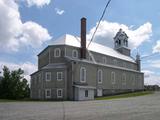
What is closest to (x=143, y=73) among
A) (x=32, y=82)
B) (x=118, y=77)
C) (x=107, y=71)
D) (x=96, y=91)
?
(x=118, y=77)

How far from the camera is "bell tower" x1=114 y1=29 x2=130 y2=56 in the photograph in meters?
73.6

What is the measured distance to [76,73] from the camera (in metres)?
46.0

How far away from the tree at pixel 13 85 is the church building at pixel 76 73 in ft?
26.8

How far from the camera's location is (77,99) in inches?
1740

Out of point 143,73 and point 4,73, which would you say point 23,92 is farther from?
point 143,73

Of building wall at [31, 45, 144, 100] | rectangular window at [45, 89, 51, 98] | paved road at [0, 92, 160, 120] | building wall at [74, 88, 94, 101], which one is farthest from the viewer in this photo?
rectangular window at [45, 89, 51, 98]

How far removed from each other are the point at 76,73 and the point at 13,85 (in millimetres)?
21246

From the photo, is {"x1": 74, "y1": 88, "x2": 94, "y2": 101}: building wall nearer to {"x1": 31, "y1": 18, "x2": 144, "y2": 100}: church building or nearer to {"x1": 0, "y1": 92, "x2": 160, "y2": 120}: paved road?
{"x1": 31, "y1": 18, "x2": 144, "y2": 100}: church building

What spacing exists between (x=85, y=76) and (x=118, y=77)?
42.9ft

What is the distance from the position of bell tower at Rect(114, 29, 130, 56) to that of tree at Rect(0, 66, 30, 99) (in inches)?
1055

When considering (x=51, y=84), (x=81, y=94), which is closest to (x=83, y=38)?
(x=51, y=84)

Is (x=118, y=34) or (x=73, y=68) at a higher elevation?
(x=118, y=34)

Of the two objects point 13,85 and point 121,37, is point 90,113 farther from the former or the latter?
point 121,37

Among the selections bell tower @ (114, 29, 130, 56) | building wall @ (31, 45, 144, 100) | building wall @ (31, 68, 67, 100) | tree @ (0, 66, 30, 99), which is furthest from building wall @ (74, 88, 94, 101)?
bell tower @ (114, 29, 130, 56)
